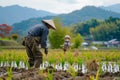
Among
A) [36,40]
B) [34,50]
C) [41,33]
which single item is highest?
[41,33]

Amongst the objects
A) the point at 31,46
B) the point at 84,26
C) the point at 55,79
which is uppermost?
the point at 84,26

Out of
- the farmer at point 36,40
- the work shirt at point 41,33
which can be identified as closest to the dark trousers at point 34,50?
the farmer at point 36,40

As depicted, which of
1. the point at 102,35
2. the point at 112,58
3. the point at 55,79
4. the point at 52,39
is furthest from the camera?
the point at 102,35

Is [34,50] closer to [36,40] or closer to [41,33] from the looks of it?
[36,40]

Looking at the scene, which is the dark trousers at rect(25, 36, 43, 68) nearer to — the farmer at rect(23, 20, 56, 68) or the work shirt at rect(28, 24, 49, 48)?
the farmer at rect(23, 20, 56, 68)

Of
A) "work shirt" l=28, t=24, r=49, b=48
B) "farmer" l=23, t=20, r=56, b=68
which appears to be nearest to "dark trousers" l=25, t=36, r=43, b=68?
"farmer" l=23, t=20, r=56, b=68

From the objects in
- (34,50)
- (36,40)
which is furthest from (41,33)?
(34,50)

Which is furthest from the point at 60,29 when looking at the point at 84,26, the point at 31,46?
the point at 84,26

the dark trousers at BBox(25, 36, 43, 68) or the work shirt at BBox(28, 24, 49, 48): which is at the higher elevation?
the work shirt at BBox(28, 24, 49, 48)

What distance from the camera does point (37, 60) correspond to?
8.87m

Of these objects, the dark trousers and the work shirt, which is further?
the dark trousers

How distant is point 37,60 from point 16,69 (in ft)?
1.98

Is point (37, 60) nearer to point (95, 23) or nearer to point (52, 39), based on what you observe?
point (52, 39)

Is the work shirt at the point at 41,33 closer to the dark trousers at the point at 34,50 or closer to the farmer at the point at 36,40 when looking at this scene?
the farmer at the point at 36,40
